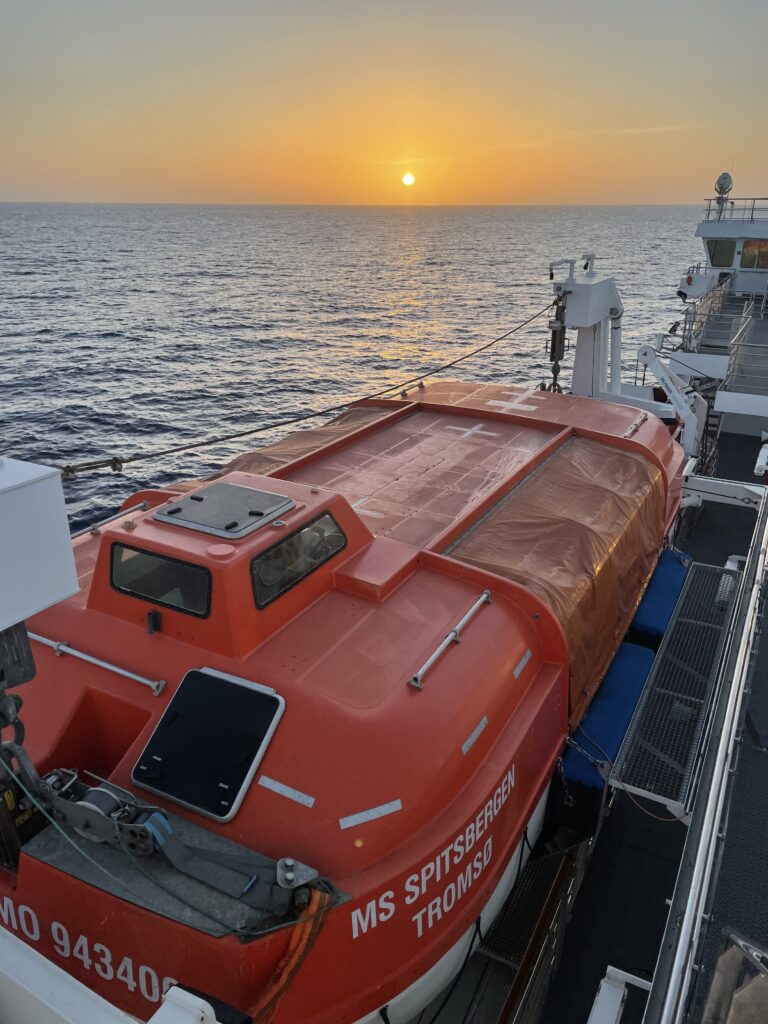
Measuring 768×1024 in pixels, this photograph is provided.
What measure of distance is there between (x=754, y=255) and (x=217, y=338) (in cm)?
3319

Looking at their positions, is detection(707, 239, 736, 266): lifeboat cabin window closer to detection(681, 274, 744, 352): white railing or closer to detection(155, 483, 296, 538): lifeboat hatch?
detection(681, 274, 744, 352): white railing

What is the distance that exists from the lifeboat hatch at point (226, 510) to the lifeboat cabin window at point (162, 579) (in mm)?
481

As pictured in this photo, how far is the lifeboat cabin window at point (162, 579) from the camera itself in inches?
274

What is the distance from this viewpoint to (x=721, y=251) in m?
30.2

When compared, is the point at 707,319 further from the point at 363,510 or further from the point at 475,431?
the point at 363,510

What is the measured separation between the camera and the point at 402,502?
10.5 m

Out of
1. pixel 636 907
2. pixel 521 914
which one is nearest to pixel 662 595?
pixel 636 907

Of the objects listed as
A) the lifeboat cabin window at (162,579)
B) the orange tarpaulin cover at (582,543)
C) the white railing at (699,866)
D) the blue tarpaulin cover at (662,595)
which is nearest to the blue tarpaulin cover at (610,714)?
the orange tarpaulin cover at (582,543)

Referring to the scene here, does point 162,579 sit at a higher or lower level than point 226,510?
lower

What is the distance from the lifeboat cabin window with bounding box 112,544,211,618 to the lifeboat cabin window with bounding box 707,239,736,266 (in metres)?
30.1

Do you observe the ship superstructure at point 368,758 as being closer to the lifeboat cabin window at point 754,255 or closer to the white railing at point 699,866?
the white railing at point 699,866

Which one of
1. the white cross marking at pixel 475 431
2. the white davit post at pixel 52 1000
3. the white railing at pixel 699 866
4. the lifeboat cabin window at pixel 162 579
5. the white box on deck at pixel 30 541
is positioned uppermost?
the white box on deck at pixel 30 541

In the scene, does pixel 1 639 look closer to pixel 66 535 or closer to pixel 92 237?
pixel 66 535

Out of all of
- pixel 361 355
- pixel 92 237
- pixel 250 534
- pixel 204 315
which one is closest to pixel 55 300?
pixel 204 315
